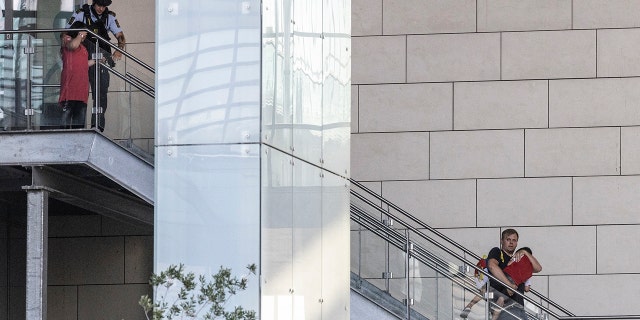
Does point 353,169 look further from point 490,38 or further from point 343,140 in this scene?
point 343,140

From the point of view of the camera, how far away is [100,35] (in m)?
12.1

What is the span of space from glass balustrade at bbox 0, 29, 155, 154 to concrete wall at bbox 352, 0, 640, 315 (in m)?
4.75

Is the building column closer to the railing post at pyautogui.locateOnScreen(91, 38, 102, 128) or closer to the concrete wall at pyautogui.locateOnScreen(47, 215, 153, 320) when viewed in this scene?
the railing post at pyautogui.locateOnScreen(91, 38, 102, 128)

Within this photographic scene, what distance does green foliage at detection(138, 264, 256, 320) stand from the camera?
21.6 feet

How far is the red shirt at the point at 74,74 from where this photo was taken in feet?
37.4

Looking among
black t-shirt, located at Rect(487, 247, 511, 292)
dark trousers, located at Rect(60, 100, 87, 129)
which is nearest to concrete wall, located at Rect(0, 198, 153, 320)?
dark trousers, located at Rect(60, 100, 87, 129)

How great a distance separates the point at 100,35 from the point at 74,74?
0.82m

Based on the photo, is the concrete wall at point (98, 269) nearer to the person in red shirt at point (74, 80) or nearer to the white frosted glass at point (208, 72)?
the person in red shirt at point (74, 80)

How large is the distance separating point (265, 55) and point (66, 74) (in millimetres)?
4531

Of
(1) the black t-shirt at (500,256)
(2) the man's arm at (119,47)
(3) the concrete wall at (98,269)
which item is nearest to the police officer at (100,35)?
(2) the man's arm at (119,47)

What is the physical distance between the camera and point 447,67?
621 inches

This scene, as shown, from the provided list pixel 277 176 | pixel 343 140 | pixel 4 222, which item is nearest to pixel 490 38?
pixel 343 140

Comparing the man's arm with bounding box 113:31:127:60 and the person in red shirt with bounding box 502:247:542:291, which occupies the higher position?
the man's arm with bounding box 113:31:127:60

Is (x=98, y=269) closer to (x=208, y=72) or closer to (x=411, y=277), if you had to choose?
(x=411, y=277)
